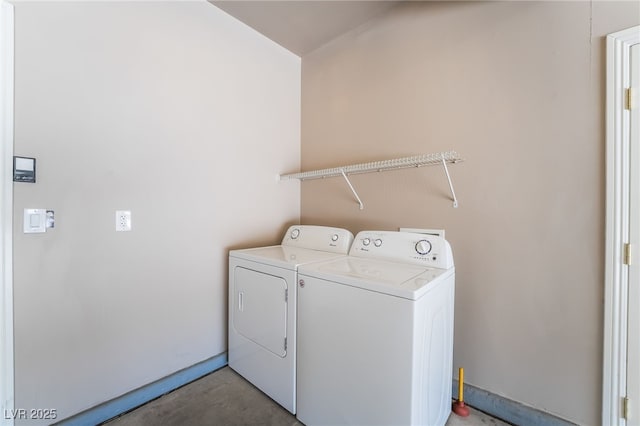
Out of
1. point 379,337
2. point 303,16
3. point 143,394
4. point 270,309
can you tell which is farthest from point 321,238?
point 303,16

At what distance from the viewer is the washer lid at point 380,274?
45.8 inches

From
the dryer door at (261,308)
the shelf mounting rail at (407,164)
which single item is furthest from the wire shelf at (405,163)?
the dryer door at (261,308)

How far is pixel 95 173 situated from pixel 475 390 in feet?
8.75

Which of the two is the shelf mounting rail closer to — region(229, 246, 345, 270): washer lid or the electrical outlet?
region(229, 246, 345, 270): washer lid

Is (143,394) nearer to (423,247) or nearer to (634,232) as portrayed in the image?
(423,247)

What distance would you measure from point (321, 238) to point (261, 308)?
688 mm

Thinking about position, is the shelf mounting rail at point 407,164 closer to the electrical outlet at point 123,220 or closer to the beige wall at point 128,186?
the beige wall at point 128,186

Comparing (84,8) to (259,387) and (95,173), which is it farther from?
(259,387)

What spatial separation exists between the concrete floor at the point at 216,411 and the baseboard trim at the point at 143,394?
4 cm

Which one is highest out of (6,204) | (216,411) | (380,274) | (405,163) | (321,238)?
(405,163)

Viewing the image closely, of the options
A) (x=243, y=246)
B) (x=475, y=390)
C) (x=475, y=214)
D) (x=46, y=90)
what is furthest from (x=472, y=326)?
(x=46, y=90)

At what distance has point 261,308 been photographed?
5.78 feet

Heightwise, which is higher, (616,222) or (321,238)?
(616,222)

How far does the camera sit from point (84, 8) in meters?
1.47
